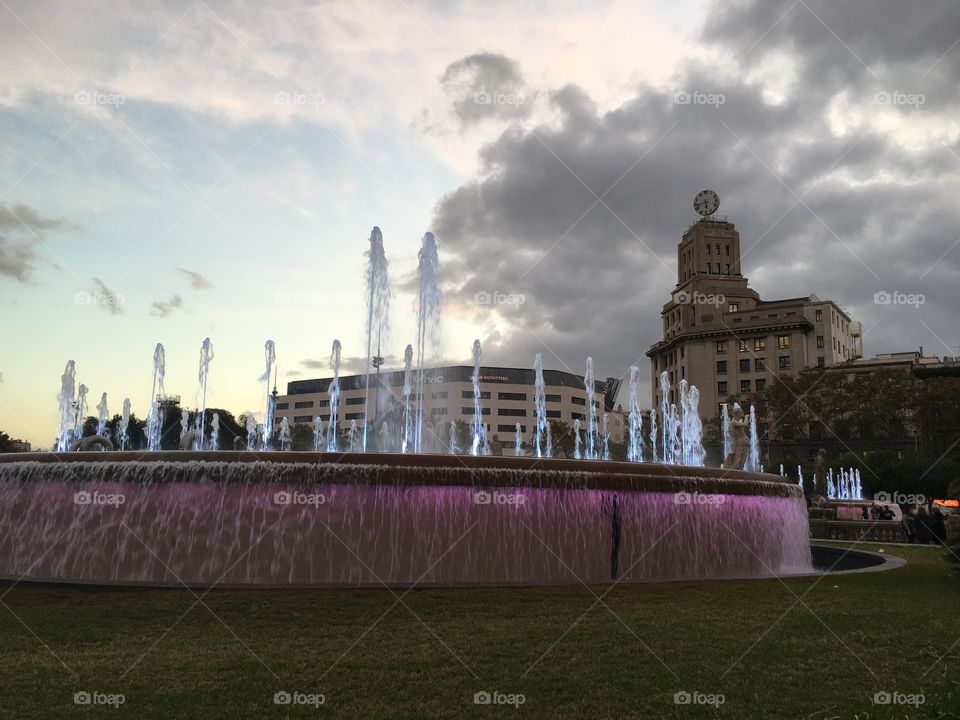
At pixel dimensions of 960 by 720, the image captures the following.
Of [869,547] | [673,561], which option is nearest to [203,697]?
[673,561]

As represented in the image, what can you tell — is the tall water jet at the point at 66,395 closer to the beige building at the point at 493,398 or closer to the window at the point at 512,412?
the beige building at the point at 493,398

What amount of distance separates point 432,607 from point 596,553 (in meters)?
3.81

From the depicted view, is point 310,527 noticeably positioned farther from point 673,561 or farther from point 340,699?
point 673,561

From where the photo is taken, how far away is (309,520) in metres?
11.2

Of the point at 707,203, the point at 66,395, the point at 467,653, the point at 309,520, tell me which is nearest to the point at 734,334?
the point at 707,203

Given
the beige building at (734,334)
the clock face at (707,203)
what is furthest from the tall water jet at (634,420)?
the clock face at (707,203)

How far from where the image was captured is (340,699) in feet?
19.6

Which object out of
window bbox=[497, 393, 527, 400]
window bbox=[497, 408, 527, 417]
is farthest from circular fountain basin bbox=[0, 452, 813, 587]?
window bbox=[497, 393, 527, 400]

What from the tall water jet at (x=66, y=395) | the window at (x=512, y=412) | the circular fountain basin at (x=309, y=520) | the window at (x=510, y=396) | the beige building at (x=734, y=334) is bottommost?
the circular fountain basin at (x=309, y=520)

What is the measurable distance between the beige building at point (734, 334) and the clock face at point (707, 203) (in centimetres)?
530

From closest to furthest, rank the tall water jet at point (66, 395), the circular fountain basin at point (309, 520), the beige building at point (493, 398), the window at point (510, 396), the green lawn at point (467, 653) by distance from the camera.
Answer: the green lawn at point (467, 653) < the circular fountain basin at point (309, 520) < the tall water jet at point (66, 395) < the beige building at point (493, 398) < the window at point (510, 396)

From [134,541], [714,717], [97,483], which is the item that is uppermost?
[97,483]

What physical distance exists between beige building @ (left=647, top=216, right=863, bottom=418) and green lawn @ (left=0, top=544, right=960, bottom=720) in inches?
3222

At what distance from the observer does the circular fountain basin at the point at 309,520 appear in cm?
1118
